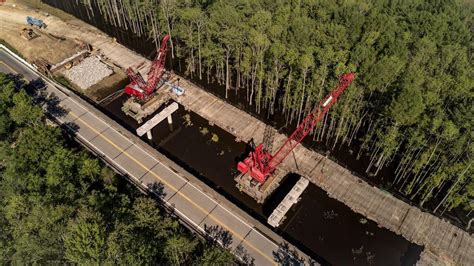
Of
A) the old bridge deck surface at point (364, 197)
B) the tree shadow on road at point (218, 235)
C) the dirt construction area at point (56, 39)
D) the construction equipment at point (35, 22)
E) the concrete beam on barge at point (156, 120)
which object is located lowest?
the old bridge deck surface at point (364, 197)

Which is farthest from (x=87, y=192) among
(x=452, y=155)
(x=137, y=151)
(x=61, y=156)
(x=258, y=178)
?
(x=452, y=155)

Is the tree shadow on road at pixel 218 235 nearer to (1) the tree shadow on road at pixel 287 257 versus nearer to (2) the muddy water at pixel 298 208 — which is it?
(1) the tree shadow on road at pixel 287 257

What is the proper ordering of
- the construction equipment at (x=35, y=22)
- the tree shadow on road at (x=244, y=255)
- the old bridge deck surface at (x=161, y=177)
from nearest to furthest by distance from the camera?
the tree shadow on road at (x=244, y=255) → the old bridge deck surface at (x=161, y=177) → the construction equipment at (x=35, y=22)

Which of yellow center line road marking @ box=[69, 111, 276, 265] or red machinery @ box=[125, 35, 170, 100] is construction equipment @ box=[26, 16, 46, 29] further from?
yellow center line road marking @ box=[69, 111, 276, 265]

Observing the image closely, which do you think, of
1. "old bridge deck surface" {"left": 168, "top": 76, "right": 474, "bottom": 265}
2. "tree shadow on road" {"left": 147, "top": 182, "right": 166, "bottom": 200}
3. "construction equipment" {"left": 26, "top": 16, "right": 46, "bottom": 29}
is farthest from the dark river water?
"construction equipment" {"left": 26, "top": 16, "right": 46, "bottom": 29}

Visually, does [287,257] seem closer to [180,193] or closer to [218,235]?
[218,235]

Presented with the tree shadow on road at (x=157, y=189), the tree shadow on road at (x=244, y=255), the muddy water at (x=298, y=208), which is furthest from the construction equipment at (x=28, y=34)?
the tree shadow on road at (x=244, y=255)
